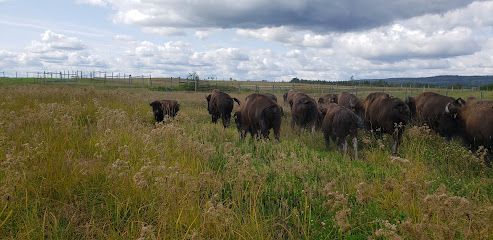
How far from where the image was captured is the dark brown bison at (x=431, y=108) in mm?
10648

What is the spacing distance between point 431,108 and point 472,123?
2.86m

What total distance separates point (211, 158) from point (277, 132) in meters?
3.87

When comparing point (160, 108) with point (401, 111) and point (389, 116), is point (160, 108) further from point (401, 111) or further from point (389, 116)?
point (401, 111)

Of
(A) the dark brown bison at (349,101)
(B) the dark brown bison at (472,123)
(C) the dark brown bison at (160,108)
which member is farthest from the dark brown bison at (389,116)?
(C) the dark brown bison at (160,108)

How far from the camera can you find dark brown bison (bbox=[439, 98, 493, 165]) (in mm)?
7758

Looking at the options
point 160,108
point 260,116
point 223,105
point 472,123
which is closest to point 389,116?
point 472,123

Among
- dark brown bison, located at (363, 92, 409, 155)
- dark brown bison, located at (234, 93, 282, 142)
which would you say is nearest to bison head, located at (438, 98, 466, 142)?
dark brown bison, located at (363, 92, 409, 155)

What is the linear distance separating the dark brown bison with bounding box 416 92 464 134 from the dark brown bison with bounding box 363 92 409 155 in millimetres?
1672

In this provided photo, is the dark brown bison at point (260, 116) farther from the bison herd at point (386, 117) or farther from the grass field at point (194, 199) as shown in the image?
the grass field at point (194, 199)

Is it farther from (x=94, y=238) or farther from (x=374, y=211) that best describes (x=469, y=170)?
(x=94, y=238)

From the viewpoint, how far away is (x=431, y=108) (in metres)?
11.0

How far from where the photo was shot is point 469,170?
297 inches

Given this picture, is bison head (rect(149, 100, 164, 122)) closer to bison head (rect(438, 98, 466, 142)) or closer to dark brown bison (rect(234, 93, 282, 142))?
dark brown bison (rect(234, 93, 282, 142))

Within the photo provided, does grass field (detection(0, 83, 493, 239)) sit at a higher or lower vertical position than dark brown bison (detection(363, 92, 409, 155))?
lower
